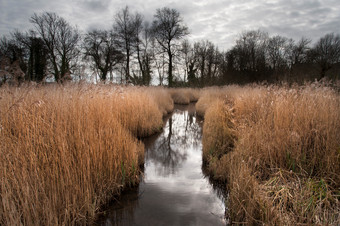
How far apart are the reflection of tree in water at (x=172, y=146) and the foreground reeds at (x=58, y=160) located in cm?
104

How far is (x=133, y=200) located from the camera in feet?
9.36

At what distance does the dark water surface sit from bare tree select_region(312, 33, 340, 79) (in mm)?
22493

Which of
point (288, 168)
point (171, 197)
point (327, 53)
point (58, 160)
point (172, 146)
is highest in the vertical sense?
point (327, 53)

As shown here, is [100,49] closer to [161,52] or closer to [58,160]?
[161,52]

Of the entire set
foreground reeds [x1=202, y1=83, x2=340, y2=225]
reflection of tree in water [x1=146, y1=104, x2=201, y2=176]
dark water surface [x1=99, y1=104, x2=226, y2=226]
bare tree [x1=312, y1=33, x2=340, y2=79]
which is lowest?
dark water surface [x1=99, y1=104, x2=226, y2=226]

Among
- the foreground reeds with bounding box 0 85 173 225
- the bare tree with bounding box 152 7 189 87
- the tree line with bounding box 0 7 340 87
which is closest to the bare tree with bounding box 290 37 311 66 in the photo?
the tree line with bounding box 0 7 340 87

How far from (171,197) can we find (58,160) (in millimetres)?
1839

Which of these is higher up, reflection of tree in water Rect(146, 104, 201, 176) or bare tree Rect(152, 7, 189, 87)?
bare tree Rect(152, 7, 189, 87)

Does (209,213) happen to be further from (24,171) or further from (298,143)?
(24,171)

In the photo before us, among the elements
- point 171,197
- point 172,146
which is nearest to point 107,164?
point 171,197

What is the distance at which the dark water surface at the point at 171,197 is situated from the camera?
8.05 ft

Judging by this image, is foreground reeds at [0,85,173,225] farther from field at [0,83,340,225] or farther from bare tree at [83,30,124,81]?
bare tree at [83,30,124,81]

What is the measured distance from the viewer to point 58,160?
6.76ft

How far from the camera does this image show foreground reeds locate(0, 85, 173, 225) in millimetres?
1700
